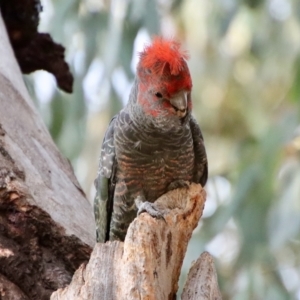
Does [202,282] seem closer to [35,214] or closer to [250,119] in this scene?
[35,214]

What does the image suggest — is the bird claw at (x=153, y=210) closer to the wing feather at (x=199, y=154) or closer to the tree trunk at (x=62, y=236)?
the tree trunk at (x=62, y=236)

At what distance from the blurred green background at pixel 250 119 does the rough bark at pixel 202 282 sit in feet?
6.42

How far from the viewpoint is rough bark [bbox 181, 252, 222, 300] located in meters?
1.74

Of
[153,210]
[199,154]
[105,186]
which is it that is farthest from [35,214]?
[199,154]

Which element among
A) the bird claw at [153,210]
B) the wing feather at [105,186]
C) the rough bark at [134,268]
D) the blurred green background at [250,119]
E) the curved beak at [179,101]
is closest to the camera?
the rough bark at [134,268]

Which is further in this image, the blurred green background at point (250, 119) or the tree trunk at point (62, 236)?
the blurred green background at point (250, 119)

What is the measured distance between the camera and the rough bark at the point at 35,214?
6.31 feet

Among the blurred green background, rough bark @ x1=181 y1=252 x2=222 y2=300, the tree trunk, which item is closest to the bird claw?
the tree trunk

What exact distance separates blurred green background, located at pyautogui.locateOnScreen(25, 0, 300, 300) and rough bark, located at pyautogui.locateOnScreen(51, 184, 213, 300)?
2023 millimetres

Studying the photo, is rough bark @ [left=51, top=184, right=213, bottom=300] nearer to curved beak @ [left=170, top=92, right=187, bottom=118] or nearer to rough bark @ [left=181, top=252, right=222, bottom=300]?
rough bark @ [left=181, top=252, right=222, bottom=300]

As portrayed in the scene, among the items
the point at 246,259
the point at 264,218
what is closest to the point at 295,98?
the point at 264,218

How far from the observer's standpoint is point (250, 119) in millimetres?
5535

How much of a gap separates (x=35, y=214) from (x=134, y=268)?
54cm

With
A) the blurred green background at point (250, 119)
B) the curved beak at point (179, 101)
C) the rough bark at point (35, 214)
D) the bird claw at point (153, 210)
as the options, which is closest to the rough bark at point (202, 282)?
the bird claw at point (153, 210)
